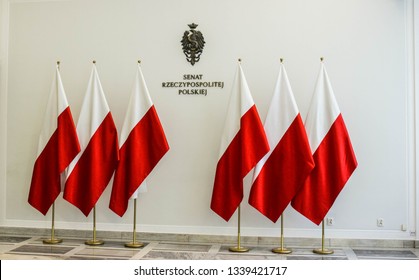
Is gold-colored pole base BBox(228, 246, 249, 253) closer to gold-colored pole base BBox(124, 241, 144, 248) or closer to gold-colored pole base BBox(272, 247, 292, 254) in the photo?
gold-colored pole base BBox(272, 247, 292, 254)

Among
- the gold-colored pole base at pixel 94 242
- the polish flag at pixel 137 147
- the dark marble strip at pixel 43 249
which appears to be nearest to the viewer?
the dark marble strip at pixel 43 249

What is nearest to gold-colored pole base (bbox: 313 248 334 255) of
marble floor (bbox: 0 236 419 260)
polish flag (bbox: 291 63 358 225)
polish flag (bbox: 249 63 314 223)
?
marble floor (bbox: 0 236 419 260)

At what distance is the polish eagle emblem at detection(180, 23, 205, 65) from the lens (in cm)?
584

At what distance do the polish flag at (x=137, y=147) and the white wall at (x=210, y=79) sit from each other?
38 centimetres

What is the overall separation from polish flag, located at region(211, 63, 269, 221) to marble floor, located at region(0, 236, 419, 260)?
492 millimetres

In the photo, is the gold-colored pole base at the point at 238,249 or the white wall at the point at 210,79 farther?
the white wall at the point at 210,79

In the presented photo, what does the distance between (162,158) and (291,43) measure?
6.87 feet

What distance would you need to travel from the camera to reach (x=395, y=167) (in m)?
5.55

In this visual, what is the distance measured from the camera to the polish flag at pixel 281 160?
5160mm

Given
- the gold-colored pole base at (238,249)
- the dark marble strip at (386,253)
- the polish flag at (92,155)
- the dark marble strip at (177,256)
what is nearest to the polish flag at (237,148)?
the gold-colored pole base at (238,249)

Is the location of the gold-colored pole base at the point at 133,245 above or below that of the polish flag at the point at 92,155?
below

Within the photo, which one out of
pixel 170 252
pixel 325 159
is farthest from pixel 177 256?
pixel 325 159

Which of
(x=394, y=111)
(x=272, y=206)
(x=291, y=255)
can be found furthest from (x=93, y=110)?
(x=394, y=111)

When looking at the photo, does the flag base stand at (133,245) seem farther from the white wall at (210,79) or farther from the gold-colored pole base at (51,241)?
the gold-colored pole base at (51,241)
